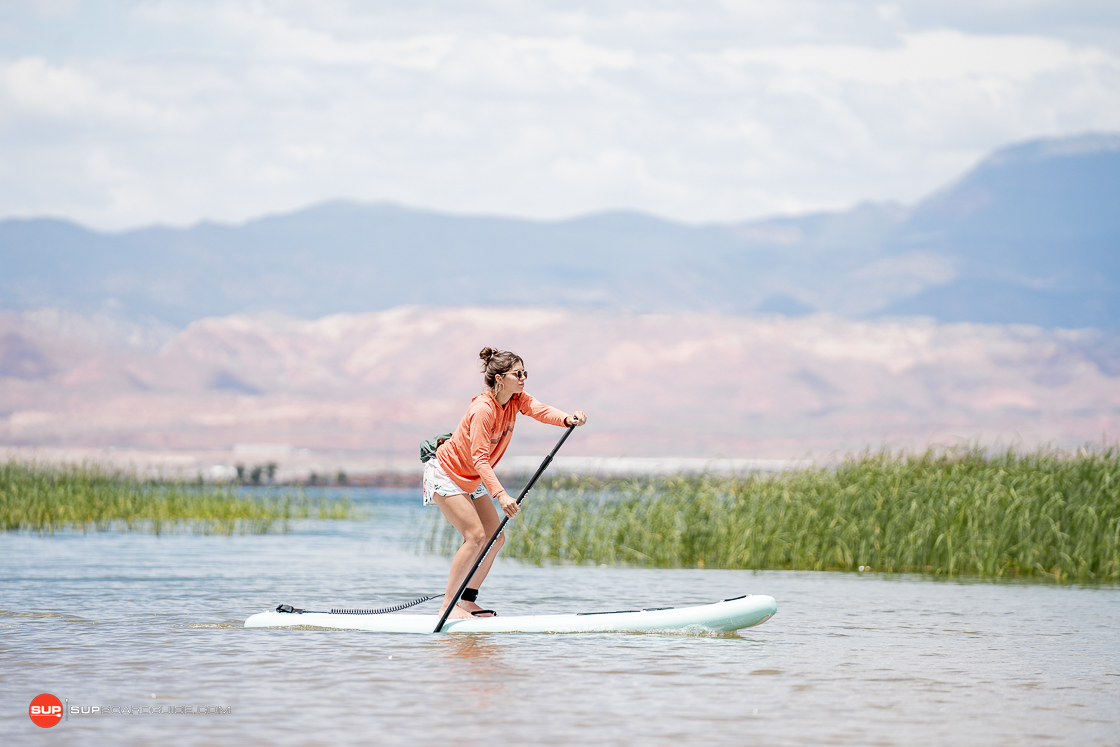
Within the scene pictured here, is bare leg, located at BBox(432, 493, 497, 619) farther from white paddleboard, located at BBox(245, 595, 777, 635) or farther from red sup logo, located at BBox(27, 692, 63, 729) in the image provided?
red sup logo, located at BBox(27, 692, 63, 729)

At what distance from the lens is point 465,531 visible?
9.29 meters

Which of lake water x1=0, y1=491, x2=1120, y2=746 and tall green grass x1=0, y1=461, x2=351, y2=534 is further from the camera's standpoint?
tall green grass x1=0, y1=461, x2=351, y2=534

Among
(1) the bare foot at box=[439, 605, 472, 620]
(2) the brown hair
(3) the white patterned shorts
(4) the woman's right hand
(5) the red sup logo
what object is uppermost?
(2) the brown hair

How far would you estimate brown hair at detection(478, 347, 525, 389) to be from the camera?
8.94 m

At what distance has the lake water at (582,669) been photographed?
636 centimetres

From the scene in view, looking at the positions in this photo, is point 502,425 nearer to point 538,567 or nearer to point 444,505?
point 444,505

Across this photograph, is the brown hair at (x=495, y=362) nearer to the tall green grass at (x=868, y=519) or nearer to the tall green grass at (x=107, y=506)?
the tall green grass at (x=868, y=519)

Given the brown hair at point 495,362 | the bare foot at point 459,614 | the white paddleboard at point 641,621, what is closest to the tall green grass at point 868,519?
the white paddleboard at point 641,621

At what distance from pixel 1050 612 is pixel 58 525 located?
17.7m

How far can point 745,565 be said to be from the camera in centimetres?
1609

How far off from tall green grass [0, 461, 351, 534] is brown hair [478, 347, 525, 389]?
610 inches

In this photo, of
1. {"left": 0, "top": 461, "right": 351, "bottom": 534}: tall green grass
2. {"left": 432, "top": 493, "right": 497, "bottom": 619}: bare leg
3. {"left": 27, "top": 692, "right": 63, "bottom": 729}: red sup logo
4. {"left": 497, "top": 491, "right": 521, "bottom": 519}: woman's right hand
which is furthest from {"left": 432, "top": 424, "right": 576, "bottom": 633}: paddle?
{"left": 0, "top": 461, "right": 351, "bottom": 534}: tall green grass

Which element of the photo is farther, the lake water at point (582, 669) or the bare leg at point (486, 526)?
the bare leg at point (486, 526)

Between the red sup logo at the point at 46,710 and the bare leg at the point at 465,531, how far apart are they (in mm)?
3062
